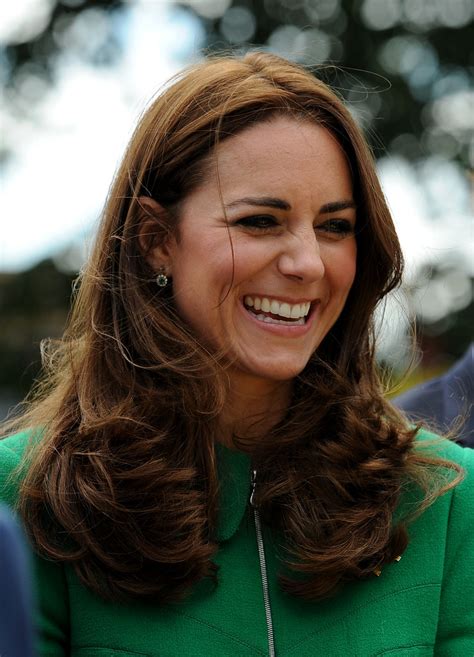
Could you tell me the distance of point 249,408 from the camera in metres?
2.84

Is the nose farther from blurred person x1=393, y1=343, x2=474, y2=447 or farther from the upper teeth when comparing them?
blurred person x1=393, y1=343, x2=474, y2=447

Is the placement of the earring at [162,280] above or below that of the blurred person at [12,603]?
below

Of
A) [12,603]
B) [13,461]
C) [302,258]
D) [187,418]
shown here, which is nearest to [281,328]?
[302,258]

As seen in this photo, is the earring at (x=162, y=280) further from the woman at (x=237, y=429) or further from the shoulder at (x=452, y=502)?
the shoulder at (x=452, y=502)

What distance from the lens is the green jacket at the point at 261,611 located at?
247 centimetres

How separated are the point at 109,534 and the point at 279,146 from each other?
96 centimetres

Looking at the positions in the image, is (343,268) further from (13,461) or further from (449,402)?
(13,461)

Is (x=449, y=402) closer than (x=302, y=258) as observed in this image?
No

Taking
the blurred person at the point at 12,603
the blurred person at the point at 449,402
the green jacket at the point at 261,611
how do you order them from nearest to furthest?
the blurred person at the point at 12,603
the green jacket at the point at 261,611
the blurred person at the point at 449,402

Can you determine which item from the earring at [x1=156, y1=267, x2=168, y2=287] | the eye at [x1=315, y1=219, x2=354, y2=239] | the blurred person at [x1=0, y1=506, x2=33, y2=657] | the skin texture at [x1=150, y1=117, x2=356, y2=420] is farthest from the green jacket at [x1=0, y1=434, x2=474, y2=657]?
the blurred person at [x1=0, y1=506, x2=33, y2=657]

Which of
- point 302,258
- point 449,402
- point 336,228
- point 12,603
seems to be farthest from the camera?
point 449,402

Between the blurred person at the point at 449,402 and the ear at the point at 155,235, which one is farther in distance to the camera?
the blurred person at the point at 449,402

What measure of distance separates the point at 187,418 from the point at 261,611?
47cm

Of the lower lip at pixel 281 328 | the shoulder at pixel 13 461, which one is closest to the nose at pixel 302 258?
the lower lip at pixel 281 328
